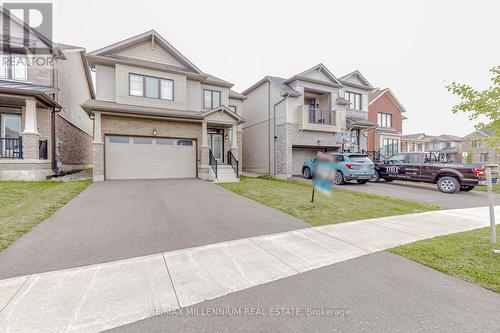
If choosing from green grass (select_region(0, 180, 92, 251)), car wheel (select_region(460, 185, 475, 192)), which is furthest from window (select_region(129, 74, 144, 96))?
car wheel (select_region(460, 185, 475, 192))

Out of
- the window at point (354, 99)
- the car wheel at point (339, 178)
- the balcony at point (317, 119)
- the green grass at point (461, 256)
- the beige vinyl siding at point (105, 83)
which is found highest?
the window at point (354, 99)

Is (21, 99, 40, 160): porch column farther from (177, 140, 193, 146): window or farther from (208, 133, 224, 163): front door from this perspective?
(208, 133, 224, 163): front door

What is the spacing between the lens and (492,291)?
2895 millimetres

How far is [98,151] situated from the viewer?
11922mm

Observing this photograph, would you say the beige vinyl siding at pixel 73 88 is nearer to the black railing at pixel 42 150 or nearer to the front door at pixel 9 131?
the front door at pixel 9 131

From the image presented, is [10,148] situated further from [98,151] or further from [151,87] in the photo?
[151,87]

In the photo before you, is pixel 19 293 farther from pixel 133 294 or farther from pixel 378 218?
pixel 378 218

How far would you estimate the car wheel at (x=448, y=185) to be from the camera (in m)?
11.0

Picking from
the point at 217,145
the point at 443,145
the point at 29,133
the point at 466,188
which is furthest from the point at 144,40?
the point at 443,145

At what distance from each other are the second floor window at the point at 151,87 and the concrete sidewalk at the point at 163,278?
12658 mm

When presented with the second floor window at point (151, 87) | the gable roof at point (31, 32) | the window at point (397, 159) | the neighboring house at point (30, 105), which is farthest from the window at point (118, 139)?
the window at point (397, 159)

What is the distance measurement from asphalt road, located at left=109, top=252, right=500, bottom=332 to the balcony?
14458 mm

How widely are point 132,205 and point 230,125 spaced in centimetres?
931

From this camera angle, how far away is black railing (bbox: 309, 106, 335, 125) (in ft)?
59.3
